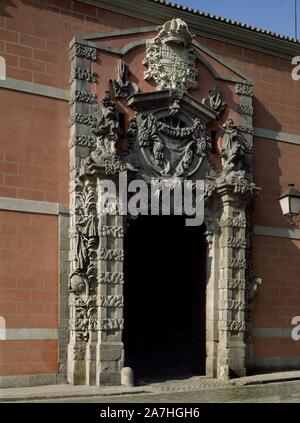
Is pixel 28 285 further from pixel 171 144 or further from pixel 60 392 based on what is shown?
pixel 171 144

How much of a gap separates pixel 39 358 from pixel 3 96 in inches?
193

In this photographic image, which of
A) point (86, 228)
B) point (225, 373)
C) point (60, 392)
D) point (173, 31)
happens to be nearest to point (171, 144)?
point (173, 31)

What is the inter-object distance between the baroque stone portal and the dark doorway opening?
193cm

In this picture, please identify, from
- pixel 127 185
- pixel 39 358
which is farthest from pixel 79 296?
pixel 127 185

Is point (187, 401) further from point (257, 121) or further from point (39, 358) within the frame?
point (257, 121)

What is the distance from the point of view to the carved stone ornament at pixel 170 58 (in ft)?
46.1

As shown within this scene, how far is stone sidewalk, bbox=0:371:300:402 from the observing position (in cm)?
1108

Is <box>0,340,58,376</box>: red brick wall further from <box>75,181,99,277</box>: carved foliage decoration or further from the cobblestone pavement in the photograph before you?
<box>75,181,99,277</box>: carved foliage decoration

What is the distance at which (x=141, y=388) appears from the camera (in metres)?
12.2

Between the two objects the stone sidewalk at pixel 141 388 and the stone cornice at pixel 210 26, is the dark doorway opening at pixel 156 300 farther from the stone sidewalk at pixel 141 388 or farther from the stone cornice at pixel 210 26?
the stone cornice at pixel 210 26

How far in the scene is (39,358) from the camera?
486 inches

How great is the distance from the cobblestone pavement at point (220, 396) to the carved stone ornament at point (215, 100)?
597cm

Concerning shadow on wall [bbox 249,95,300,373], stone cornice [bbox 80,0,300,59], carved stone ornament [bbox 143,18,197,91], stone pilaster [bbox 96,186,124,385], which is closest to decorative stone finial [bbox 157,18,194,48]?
carved stone ornament [bbox 143,18,197,91]

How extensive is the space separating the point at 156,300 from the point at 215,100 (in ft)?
21.2
